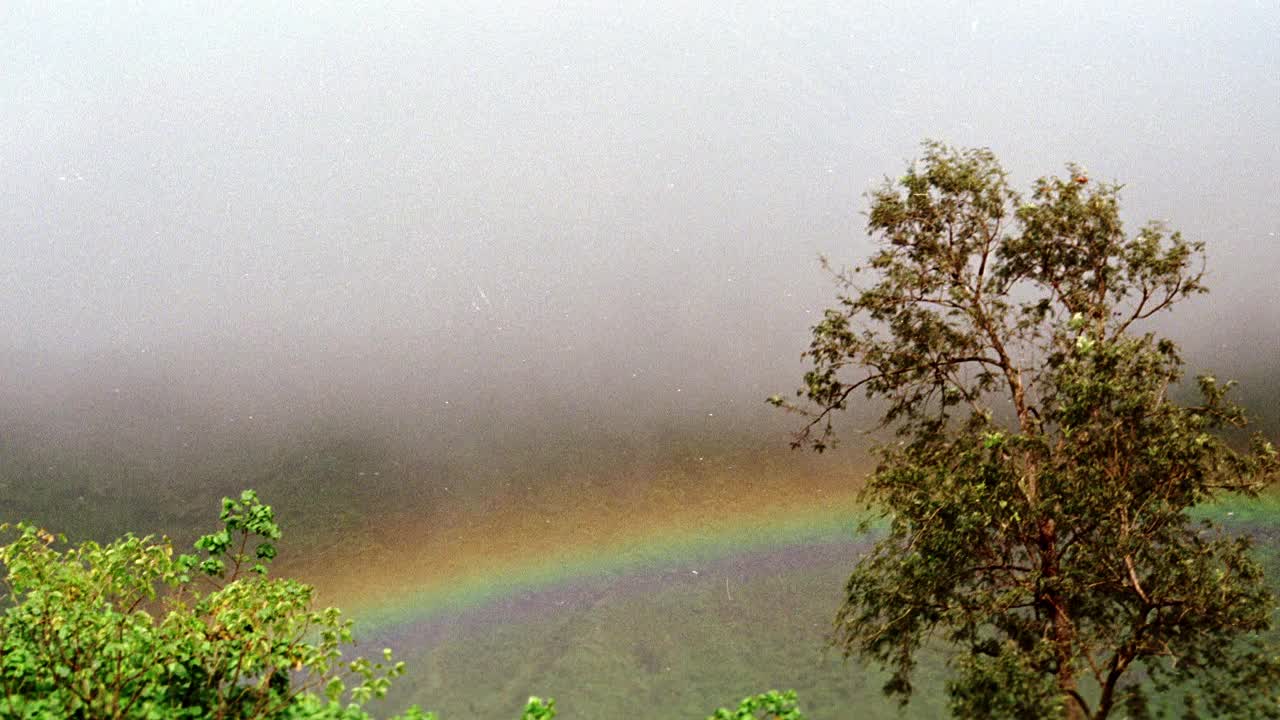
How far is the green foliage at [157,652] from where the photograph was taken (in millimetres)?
5984

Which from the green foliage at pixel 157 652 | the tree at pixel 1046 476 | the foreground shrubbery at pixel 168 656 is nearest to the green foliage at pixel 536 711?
the foreground shrubbery at pixel 168 656

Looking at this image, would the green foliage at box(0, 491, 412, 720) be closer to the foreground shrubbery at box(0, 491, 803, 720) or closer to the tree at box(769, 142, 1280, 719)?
the foreground shrubbery at box(0, 491, 803, 720)

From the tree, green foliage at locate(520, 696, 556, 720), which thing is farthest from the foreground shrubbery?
the tree

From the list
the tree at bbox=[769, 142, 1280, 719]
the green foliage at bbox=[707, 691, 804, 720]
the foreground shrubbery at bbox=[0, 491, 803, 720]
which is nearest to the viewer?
the green foliage at bbox=[707, 691, 804, 720]

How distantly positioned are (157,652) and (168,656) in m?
0.24

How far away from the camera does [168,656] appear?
639cm

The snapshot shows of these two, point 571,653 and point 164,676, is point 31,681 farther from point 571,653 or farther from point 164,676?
point 571,653

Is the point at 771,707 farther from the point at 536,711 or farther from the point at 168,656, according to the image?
the point at 168,656

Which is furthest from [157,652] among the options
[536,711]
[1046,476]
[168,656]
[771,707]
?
[1046,476]

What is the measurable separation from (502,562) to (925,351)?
26835 mm

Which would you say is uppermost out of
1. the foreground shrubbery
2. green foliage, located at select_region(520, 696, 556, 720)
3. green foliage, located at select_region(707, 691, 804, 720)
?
the foreground shrubbery

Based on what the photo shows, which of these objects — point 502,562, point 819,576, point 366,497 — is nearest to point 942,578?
point 819,576

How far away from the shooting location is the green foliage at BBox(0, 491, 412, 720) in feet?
19.6

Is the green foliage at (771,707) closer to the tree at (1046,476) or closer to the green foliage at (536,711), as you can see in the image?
the green foliage at (536,711)
